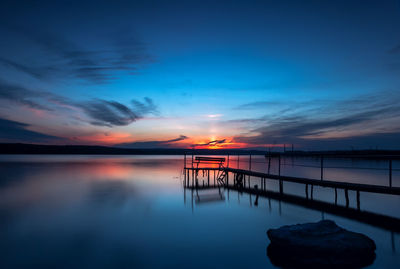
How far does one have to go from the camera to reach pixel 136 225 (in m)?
10.7

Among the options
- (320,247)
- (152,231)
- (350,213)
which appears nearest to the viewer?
(320,247)

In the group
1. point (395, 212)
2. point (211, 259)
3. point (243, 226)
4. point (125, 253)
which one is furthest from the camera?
point (395, 212)

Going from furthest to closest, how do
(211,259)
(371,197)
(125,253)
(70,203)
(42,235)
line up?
Answer: 1. (371,197)
2. (70,203)
3. (42,235)
4. (125,253)
5. (211,259)

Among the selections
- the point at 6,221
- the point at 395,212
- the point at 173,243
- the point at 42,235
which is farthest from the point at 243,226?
the point at 6,221

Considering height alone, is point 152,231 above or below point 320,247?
below

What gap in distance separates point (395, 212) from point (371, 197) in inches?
174

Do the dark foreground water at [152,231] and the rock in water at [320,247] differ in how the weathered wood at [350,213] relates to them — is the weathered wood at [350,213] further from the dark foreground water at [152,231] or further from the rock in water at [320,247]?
the rock in water at [320,247]

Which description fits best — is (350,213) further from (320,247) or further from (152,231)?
(152,231)

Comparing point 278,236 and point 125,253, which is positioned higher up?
point 278,236

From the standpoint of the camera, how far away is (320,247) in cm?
599

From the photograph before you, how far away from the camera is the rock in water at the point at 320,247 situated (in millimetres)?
5867

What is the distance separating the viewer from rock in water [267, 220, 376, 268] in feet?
19.2

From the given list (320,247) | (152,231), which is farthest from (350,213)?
(152,231)

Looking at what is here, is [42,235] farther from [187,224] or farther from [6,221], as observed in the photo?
[187,224]
